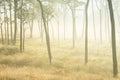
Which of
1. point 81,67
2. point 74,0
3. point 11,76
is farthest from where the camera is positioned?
point 74,0

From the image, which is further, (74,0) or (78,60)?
(74,0)

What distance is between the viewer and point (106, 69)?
2555 cm

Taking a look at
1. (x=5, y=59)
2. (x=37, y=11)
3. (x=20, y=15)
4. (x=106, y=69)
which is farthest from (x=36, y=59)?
(x=37, y=11)

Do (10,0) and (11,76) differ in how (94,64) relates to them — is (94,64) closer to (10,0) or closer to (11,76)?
(11,76)

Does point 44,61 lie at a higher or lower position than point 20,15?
lower

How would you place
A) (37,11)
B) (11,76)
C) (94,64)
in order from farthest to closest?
(37,11) → (94,64) → (11,76)

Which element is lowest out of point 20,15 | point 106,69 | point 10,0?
point 106,69

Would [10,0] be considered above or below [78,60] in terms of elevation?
above

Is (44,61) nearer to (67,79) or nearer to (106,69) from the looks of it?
(106,69)

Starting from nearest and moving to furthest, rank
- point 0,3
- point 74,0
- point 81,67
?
point 81,67
point 0,3
point 74,0

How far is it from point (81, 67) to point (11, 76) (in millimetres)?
11869

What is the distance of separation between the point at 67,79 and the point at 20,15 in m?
22.7

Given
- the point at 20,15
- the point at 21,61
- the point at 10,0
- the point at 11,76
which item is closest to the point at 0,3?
the point at 10,0

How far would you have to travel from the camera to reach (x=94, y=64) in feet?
89.7
